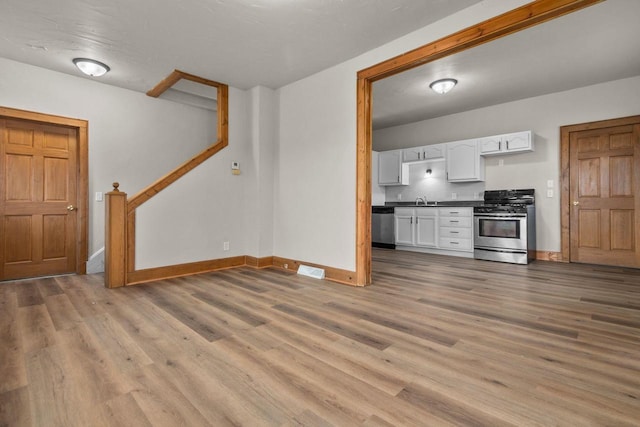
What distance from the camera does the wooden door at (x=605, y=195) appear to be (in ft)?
15.4

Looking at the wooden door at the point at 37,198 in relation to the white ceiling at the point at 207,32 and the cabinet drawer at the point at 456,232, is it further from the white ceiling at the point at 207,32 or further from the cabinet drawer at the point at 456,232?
the cabinet drawer at the point at 456,232

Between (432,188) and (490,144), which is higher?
(490,144)

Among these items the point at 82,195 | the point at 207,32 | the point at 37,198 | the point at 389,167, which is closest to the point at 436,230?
the point at 389,167

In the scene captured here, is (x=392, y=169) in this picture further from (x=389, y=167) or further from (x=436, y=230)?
(x=436, y=230)

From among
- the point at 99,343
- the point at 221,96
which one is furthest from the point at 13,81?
the point at 99,343

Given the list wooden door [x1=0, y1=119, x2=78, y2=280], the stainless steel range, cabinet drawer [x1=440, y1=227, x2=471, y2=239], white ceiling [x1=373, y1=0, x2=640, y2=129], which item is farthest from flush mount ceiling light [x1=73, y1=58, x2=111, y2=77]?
the stainless steel range

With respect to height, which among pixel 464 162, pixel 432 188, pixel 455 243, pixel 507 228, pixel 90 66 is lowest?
pixel 455 243

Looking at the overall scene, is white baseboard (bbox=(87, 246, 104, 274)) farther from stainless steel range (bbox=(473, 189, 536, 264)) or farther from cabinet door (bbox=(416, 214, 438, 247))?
stainless steel range (bbox=(473, 189, 536, 264))

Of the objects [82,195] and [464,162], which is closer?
[82,195]

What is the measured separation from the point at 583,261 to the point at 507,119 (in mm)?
2645

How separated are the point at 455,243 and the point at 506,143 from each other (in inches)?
75.3

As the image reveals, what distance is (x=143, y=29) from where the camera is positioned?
10.3 feet

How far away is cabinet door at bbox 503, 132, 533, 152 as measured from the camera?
205 inches

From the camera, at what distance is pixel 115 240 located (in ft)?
11.7
